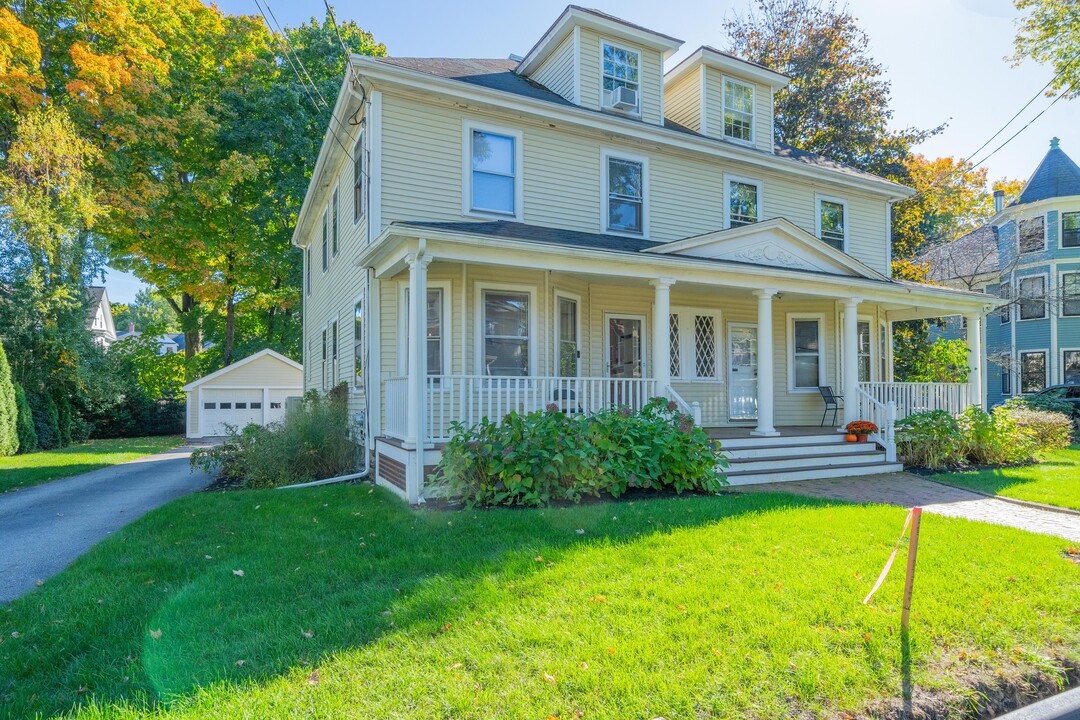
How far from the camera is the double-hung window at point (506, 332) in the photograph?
952cm

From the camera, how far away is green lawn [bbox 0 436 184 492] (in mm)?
10469

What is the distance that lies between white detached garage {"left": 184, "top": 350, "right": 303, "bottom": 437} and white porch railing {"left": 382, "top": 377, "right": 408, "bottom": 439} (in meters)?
14.0

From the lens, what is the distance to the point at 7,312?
607 inches

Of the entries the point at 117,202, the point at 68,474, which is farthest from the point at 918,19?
the point at 117,202

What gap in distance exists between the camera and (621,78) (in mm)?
11695

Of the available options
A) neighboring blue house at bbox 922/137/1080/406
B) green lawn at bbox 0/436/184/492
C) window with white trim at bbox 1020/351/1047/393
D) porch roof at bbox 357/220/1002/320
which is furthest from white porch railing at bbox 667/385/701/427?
window with white trim at bbox 1020/351/1047/393

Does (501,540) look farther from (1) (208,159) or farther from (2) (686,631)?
(1) (208,159)

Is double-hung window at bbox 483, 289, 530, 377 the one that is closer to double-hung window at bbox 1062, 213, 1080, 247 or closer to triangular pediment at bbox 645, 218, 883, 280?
triangular pediment at bbox 645, 218, 883, 280

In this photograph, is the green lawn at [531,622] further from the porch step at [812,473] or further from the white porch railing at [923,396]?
the white porch railing at [923,396]

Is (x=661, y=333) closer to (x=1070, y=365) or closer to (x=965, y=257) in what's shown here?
(x=965, y=257)

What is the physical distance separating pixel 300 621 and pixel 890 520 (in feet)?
18.1

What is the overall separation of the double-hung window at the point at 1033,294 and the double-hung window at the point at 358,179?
24.9 m

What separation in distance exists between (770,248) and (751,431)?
3.25m


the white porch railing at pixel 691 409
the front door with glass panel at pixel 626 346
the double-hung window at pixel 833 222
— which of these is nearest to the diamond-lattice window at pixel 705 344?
the front door with glass panel at pixel 626 346
